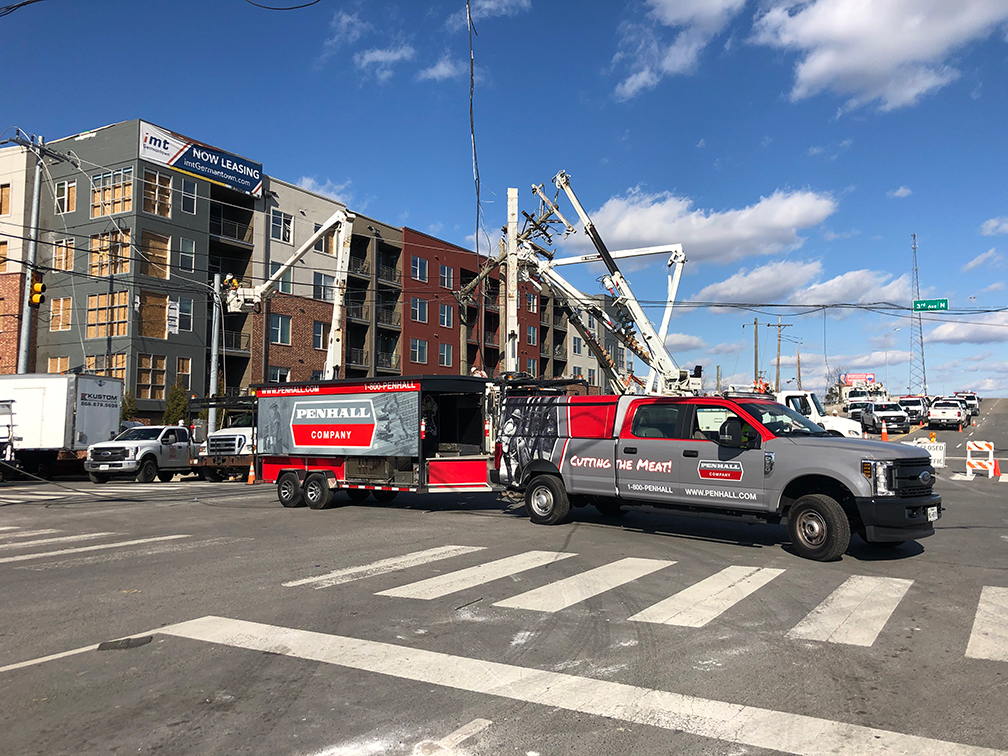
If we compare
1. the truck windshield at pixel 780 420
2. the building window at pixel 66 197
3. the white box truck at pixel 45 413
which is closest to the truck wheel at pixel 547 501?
the truck windshield at pixel 780 420

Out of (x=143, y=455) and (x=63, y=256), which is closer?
(x=143, y=455)

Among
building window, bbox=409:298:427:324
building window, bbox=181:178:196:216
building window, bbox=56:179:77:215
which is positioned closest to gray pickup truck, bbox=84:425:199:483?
building window, bbox=181:178:196:216

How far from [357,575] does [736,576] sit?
4.24m

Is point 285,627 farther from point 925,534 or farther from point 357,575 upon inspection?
point 925,534

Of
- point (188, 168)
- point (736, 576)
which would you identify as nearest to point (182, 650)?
point (736, 576)

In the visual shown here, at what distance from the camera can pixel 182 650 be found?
19.0ft

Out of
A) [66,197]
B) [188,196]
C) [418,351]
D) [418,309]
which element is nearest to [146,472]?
[188,196]

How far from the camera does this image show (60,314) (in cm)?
3966

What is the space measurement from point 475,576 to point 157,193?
36501 millimetres

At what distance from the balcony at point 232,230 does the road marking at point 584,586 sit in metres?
37.8

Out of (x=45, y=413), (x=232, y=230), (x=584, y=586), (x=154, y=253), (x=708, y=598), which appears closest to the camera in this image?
(x=708, y=598)

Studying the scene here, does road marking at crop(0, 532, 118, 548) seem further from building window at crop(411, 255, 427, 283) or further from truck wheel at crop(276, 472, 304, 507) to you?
building window at crop(411, 255, 427, 283)

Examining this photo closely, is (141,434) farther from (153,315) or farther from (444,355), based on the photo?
Result: (444,355)

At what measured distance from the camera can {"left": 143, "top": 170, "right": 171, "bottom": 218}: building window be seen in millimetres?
37875
